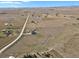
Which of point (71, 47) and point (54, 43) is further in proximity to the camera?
point (54, 43)

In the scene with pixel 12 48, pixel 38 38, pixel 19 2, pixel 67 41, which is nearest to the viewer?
pixel 12 48

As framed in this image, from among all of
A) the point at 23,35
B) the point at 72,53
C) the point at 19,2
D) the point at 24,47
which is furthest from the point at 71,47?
the point at 19,2

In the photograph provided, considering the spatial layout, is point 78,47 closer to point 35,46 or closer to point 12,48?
point 35,46

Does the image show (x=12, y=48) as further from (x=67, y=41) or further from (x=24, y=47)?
(x=67, y=41)

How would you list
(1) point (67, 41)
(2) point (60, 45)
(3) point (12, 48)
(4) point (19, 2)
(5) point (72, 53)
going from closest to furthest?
(5) point (72, 53) → (3) point (12, 48) → (2) point (60, 45) → (1) point (67, 41) → (4) point (19, 2)

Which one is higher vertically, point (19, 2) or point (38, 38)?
point (38, 38)

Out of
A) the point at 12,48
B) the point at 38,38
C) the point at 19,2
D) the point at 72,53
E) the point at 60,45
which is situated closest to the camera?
the point at 72,53

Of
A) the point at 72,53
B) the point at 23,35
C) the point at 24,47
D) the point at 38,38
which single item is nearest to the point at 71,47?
the point at 72,53

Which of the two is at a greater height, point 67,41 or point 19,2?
point 67,41

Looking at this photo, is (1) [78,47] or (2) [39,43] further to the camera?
(2) [39,43]
